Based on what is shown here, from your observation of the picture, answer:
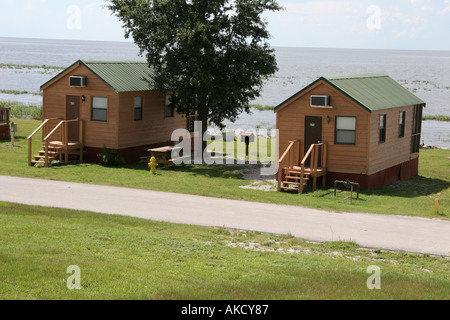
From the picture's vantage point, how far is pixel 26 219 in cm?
1617

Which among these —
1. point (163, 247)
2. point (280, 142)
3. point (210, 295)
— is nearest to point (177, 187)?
point (280, 142)

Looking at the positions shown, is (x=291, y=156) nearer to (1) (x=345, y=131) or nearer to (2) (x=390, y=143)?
(1) (x=345, y=131)

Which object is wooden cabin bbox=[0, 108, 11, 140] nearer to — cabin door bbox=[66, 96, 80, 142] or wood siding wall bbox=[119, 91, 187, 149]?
cabin door bbox=[66, 96, 80, 142]

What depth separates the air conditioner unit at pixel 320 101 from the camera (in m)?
23.4

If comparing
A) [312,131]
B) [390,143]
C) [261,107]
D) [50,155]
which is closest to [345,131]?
[312,131]

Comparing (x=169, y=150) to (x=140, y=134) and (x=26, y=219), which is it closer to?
(x=140, y=134)

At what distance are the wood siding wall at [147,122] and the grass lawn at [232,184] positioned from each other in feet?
4.71

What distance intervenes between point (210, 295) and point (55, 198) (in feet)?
36.6

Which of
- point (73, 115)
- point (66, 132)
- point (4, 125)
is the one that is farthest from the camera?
point (4, 125)

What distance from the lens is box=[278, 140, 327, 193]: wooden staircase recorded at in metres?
23.0

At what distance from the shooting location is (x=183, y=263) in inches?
502

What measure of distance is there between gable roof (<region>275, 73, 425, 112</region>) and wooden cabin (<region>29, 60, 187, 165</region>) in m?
7.39

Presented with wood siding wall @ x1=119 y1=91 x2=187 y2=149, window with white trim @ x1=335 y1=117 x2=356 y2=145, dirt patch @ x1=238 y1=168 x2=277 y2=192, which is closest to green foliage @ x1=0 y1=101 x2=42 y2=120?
wood siding wall @ x1=119 y1=91 x2=187 y2=149

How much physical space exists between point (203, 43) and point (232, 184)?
257 inches
